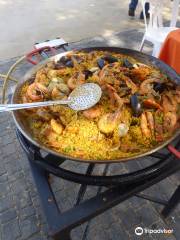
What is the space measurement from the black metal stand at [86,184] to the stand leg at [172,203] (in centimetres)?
83

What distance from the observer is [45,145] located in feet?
6.09

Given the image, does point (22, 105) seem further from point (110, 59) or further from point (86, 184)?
point (110, 59)

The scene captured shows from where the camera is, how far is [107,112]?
2068 millimetres

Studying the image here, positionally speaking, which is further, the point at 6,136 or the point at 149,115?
the point at 6,136

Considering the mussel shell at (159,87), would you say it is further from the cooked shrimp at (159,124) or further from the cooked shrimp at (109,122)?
the cooked shrimp at (109,122)

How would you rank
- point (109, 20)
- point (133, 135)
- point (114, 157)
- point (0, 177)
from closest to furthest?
point (114, 157) → point (133, 135) → point (0, 177) → point (109, 20)

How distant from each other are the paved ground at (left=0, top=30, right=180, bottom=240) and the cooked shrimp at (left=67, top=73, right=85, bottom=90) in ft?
5.50

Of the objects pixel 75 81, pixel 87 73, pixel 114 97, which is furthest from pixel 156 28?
pixel 114 97

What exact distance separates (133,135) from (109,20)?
21.6ft

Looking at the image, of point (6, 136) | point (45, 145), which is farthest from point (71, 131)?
point (6, 136)

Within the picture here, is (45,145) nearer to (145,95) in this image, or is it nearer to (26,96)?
(26,96)

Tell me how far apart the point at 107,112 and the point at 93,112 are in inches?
4.6

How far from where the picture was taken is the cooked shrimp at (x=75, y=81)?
228 cm

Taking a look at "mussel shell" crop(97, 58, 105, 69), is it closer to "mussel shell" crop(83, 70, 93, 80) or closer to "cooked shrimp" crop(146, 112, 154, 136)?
"mussel shell" crop(83, 70, 93, 80)
